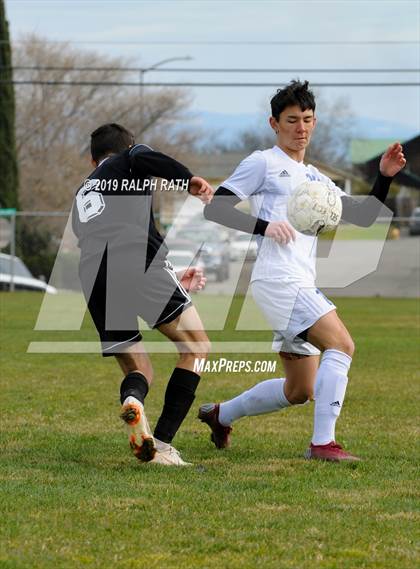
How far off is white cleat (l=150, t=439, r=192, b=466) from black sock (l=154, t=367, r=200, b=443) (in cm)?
4

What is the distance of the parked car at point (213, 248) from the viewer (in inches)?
1297

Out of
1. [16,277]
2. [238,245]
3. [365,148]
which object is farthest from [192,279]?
[365,148]

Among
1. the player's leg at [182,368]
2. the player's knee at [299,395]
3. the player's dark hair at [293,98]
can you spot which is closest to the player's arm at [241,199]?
the player's dark hair at [293,98]

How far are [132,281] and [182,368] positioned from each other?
595 millimetres

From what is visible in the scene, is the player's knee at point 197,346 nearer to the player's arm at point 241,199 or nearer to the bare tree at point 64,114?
the player's arm at point 241,199

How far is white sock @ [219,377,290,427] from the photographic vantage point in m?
7.29

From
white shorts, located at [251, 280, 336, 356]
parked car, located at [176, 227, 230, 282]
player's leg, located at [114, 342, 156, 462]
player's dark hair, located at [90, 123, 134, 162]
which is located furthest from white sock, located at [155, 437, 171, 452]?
parked car, located at [176, 227, 230, 282]

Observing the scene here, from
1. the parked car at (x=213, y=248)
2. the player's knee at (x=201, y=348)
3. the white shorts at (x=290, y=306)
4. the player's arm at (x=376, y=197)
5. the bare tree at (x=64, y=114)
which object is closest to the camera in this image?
the white shorts at (x=290, y=306)

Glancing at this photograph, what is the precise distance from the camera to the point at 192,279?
730 cm

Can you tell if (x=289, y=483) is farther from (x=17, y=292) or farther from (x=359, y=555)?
(x=17, y=292)

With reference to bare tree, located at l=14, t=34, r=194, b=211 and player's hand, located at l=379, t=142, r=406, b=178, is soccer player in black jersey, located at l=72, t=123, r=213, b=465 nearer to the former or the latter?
player's hand, located at l=379, t=142, r=406, b=178

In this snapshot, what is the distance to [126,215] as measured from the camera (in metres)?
6.77

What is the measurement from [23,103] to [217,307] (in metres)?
33.4

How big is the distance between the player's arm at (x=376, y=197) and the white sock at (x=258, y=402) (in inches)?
43.6
